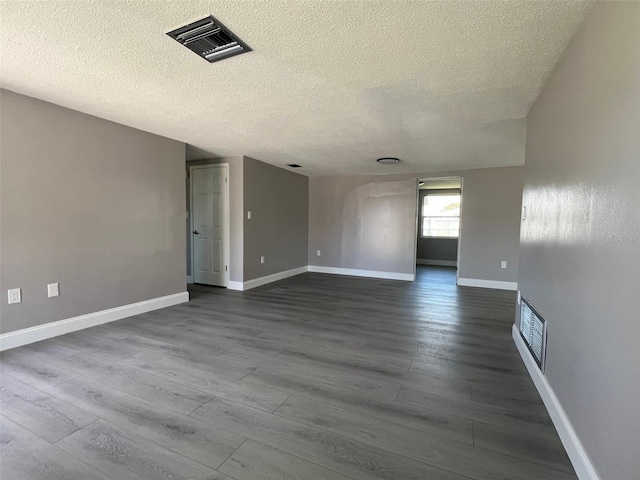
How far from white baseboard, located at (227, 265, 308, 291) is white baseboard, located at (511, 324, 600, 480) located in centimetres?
378

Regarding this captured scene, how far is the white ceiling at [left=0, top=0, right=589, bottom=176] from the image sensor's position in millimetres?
1465

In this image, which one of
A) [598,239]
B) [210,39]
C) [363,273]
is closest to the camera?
[598,239]

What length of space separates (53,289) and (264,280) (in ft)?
9.61

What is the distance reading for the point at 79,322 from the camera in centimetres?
295

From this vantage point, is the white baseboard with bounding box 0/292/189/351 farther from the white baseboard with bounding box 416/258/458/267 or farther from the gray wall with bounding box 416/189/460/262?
the white baseboard with bounding box 416/258/458/267

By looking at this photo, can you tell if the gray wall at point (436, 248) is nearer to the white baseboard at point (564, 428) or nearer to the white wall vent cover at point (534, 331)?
the white wall vent cover at point (534, 331)

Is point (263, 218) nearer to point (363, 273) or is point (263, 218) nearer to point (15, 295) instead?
point (363, 273)

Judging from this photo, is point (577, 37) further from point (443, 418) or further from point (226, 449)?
point (226, 449)

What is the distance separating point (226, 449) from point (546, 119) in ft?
9.20

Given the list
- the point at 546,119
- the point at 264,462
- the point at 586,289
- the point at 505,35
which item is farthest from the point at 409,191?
the point at 264,462

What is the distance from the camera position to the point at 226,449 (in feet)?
4.66

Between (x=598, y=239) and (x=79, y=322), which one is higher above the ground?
(x=598, y=239)

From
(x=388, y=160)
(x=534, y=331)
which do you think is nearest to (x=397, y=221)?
(x=388, y=160)

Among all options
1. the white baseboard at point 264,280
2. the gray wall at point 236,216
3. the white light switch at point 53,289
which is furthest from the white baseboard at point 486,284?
the white light switch at point 53,289
